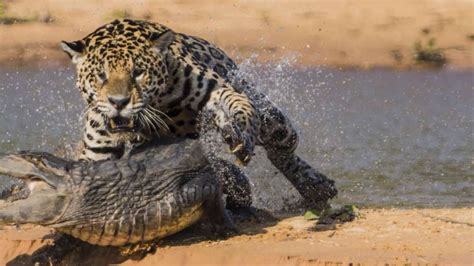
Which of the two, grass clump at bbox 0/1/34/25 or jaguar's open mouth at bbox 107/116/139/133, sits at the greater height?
jaguar's open mouth at bbox 107/116/139/133

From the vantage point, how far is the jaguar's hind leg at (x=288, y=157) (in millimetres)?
9398

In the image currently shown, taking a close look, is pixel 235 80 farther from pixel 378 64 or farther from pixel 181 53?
pixel 378 64

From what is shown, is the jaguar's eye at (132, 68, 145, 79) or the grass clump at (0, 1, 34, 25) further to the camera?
the grass clump at (0, 1, 34, 25)

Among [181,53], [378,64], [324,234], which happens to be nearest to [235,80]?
[181,53]

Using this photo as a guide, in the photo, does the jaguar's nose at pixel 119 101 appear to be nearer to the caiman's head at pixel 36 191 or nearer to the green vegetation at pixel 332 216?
the caiman's head at pixel 36 191

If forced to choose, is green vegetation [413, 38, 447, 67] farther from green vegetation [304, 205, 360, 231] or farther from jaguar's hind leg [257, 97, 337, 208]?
green vegetation [304, 205, 360, 231]

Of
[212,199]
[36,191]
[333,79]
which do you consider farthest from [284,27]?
[36,191]

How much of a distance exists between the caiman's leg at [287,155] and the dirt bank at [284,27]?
12.7 m

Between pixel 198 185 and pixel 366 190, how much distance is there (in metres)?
4.25

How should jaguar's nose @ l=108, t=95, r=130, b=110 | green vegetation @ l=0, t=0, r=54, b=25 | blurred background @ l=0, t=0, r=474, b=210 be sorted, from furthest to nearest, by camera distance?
green vegetation @ l=0, t=0, r=54, b=25
blurred background @ l=0, t=0, r=474, b=210
jaguar's nose @ l=108, t=95, r=130, b=110

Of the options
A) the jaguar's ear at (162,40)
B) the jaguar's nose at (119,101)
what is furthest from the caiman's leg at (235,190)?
the jaguar's nose at (119,101)

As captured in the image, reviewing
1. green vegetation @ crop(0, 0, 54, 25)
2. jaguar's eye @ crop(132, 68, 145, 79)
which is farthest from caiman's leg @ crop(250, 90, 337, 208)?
green vegetation @ crop(0, 0, 54, 25)

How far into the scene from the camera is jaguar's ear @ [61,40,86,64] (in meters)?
8.39

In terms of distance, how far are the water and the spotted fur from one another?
1.24 meters
